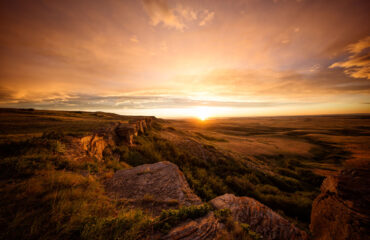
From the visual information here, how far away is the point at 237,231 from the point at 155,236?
1.85 meters

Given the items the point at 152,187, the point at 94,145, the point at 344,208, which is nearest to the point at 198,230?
the point at 152,187

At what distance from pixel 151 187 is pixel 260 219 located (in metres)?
3.96

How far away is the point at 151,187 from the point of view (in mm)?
4941

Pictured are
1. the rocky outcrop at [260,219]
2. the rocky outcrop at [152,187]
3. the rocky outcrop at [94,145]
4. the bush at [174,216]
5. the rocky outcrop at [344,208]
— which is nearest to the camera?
the bush at [174,216]

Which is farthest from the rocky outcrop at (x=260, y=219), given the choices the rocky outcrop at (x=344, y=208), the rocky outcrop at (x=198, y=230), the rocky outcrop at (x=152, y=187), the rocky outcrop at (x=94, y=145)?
the rocky outcrop at (x=94, y=145)

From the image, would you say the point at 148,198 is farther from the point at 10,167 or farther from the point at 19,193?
the point at 10,167

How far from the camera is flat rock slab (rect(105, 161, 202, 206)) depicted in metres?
4.27

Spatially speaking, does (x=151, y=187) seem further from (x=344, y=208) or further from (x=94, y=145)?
(x=344, y=208)

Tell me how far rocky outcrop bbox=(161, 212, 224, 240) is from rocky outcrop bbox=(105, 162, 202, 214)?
115 cm

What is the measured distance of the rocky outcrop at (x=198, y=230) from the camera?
102 inches

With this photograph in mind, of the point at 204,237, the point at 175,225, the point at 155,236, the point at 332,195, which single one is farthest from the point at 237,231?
the point at 332,195

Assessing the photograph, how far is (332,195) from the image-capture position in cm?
441

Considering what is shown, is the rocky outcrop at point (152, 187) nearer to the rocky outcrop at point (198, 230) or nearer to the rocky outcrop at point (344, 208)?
the rocky outcrop at point (198, 230)

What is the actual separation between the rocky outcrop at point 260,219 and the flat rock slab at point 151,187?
114cm
